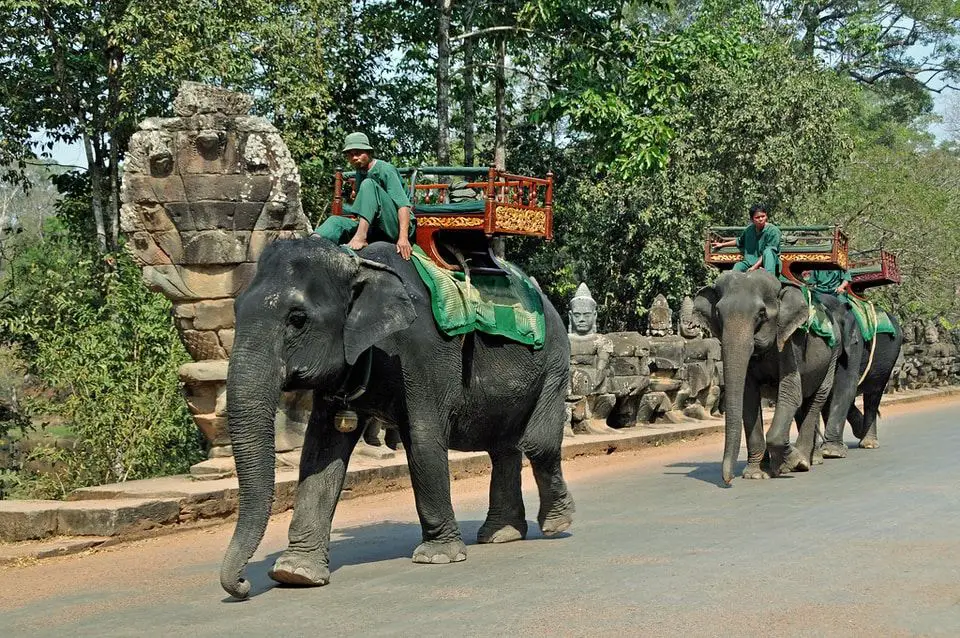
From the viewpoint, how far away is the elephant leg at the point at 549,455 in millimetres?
9039

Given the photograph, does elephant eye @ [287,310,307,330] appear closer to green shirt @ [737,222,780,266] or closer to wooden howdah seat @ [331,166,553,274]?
wooden howdah seat @ [331,166,553,274]

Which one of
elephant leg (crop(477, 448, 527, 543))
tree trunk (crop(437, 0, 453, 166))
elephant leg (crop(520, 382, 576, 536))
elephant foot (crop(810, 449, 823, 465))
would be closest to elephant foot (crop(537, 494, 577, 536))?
elephant leg (crop(520, 382, 576, 536))

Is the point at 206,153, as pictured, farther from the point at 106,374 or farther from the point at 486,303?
the point at 486,303

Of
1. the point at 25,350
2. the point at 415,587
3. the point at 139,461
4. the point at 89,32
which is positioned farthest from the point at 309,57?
the point at 415,587

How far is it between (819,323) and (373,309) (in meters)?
7.91

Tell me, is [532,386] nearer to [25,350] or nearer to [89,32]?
[25,350]

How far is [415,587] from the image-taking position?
7.14m

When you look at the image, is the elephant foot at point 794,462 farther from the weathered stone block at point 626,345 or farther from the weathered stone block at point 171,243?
the weathered stone block at point 171,243

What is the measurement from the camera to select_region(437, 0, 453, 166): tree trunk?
2088 centimetres

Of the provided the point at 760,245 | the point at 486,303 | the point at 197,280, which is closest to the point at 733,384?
the point at 760,245

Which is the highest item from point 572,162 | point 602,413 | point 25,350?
point 572,162

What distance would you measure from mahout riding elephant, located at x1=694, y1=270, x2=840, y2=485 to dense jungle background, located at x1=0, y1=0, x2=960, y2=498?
5.59 m

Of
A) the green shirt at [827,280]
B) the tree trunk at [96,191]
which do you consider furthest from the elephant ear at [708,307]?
the tree trunk at [96,191]

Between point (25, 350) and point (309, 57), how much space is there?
262 inches
